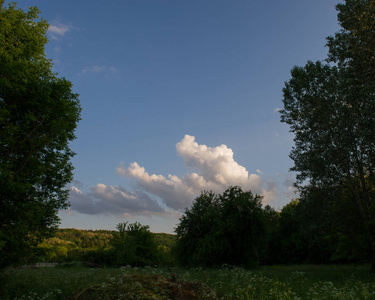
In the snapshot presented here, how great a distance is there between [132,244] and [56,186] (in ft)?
93.8

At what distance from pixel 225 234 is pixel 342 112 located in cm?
1796

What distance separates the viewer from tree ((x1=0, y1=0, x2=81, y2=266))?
41.5 ft

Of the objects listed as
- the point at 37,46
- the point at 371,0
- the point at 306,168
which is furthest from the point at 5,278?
the point at 371,0

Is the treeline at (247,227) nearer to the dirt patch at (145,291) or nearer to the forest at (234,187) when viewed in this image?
the forest at (234,187)

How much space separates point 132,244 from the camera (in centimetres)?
4088

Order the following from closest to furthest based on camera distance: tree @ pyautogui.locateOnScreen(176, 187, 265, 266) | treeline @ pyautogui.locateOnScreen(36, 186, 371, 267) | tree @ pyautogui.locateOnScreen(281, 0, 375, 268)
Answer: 1. tree @ pyautogui.locateOnScreen(281, 0, 375, 268)
2. treeline @ pyautogui.locateOnScreen(36, 186, 371, 267)
3. tree @ pyautogui.locateOnScreen(176, 187, 265, 266)

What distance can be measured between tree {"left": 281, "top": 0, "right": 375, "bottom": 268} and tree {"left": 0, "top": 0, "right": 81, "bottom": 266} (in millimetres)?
18661

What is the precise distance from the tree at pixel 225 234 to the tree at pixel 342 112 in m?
9.35

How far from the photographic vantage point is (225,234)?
2927cm

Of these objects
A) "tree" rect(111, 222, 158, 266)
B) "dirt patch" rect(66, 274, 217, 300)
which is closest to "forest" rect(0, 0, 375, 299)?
"dirt patch" rect(66, 274, 217, 300)

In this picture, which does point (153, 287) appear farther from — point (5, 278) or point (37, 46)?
point (37, 46)

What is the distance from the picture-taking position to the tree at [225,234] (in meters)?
28.4

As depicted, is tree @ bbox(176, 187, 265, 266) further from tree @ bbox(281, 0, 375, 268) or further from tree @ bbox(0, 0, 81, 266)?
tree @ bbox(0, 0, 81, 266)

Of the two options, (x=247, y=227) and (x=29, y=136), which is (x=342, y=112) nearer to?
(x=247, y=227)
